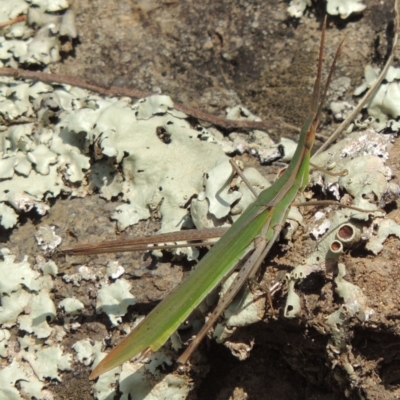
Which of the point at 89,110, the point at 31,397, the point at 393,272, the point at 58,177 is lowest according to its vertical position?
the point at 31,397

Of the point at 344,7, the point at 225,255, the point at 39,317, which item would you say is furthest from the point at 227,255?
the point at 344,7

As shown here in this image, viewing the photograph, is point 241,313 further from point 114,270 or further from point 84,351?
point 84,351

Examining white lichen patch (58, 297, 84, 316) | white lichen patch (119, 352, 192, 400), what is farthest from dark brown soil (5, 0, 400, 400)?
white lichen patch (119, 352, 192, 400)

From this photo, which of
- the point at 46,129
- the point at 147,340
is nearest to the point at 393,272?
the point at 147,340

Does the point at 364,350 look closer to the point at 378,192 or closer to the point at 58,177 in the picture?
the point at 378,192

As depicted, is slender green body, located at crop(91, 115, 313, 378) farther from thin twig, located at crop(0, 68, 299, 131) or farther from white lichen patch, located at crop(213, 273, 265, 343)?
thin twig, located at crop(0, 68, 299, 131)

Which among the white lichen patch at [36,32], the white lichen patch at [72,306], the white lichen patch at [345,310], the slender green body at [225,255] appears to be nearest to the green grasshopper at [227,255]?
the slender green body at [225,255]

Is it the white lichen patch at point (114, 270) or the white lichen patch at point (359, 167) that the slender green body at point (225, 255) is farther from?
the white lichen patch at point (114, 270)
